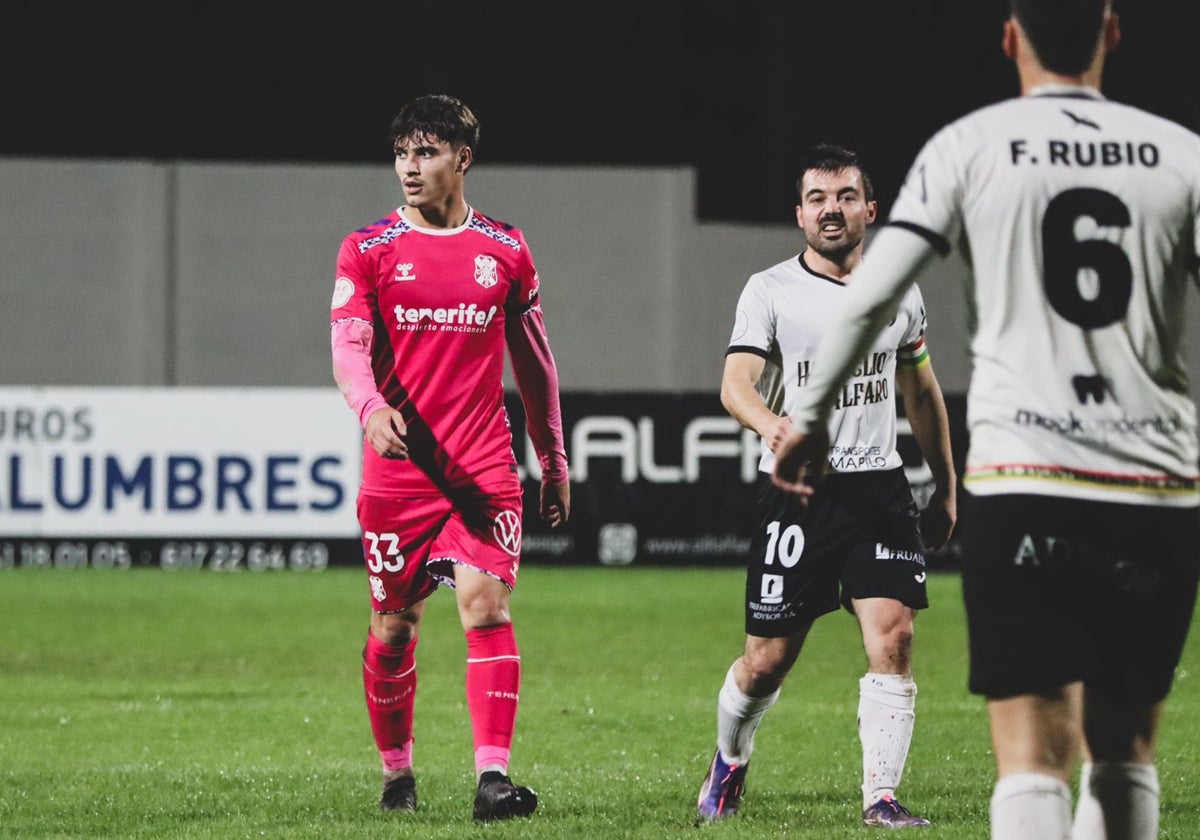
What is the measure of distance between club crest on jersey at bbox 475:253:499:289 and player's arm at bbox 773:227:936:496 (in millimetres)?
2478

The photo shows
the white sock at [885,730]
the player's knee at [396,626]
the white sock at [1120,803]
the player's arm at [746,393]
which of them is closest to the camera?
the white sock at [1120,803]

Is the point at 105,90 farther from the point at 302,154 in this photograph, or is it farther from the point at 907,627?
the point at 907,627

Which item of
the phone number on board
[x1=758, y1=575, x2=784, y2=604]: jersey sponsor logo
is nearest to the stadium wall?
the phone number on board

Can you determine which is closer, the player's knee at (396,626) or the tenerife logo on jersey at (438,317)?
the tenerife logo on jersey at (438,317)

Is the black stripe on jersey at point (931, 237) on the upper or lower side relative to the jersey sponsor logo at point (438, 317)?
upper

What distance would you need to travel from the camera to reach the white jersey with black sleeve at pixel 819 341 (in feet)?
20.2

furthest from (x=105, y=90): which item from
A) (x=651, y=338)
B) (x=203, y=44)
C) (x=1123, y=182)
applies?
(x=1123, y=182)

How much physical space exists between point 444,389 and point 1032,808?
10.3ft

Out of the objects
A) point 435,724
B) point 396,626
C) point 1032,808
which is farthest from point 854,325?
point 435,724

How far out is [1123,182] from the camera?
11.6ft

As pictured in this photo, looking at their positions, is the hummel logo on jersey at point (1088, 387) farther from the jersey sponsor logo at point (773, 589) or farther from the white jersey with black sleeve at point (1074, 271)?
the jersey sponsor logo at point (773, 589)

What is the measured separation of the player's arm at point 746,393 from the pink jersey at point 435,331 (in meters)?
0.73

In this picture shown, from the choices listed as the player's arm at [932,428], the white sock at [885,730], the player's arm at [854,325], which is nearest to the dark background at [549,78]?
the player's arm at [932,428]

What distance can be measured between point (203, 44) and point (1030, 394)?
2422 centimetres
